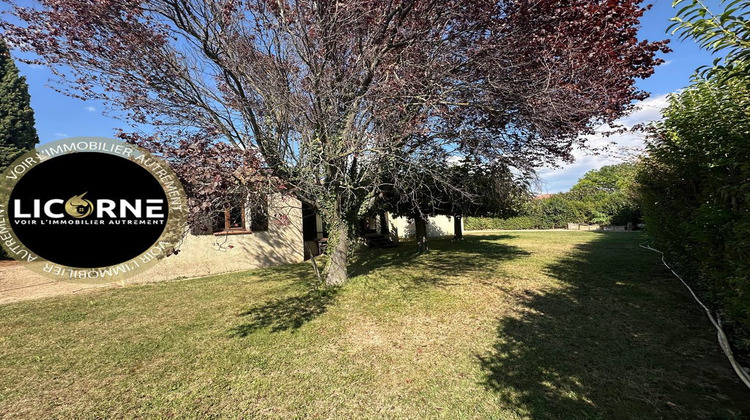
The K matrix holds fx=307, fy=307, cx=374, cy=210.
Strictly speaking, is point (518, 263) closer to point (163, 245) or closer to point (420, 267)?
point (420, 267)

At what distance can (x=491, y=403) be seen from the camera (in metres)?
2.72

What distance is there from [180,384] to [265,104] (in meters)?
4.71

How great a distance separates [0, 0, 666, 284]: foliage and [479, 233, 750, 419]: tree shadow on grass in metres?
3.25

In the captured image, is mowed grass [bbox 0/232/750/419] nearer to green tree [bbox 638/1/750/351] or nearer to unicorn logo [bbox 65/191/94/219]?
green tree [bbox 638/1/750/351]

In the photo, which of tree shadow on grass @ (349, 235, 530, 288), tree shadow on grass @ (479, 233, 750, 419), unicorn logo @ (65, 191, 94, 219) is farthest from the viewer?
tree shadow on grass @ (349, 235, 530, 288)

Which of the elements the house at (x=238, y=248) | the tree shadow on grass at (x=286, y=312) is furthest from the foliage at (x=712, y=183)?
the house at (x=238, y=248)

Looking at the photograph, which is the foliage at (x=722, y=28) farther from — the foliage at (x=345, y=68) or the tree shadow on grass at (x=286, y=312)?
the tree shadow on grass at (x=286, y=312)

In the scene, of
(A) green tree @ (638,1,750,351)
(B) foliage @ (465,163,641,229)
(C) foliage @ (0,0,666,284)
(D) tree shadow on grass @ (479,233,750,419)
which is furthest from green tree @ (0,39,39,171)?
(B) foliage @ (465,163,641,229)

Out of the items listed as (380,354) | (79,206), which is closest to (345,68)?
(380,354)

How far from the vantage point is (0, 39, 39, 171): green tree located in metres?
20.0

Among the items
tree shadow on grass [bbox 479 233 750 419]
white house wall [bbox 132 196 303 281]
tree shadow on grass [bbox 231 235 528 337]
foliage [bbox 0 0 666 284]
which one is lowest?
tree shadow on grass [bbox 479 233 750 419]

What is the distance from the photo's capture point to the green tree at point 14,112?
20.0 meters

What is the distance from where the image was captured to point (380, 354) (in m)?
3.77

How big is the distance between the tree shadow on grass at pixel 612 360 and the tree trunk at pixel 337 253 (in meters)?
3.81
